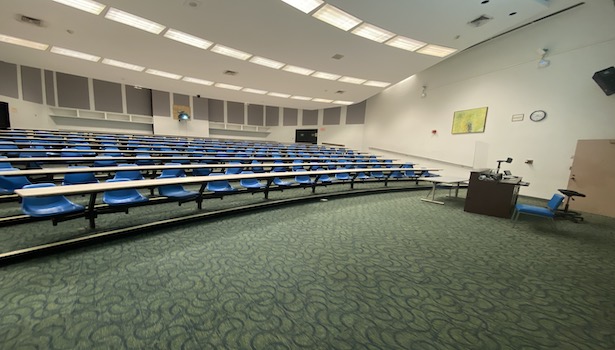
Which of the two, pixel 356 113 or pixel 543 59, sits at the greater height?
pixel 543 59

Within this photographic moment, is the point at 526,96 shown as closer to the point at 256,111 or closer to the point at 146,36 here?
the point at 146,36

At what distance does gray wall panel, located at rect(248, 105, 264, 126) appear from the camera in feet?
56.6

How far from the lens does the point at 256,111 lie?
1752 centimetres

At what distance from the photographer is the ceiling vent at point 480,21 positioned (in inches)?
200

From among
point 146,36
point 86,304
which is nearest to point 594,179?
point 86,304

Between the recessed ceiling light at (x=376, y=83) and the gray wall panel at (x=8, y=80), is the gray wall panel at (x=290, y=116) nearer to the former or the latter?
the recessed ceiling light at (x=376, y=83)

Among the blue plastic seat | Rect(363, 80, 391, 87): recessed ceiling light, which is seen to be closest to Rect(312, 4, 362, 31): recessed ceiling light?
Rect(363, 80, 391, 87): recessed ceiling light

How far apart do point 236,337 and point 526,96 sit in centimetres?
915

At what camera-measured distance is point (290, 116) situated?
17375 millimetres

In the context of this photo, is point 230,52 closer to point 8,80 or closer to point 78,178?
point 78,178

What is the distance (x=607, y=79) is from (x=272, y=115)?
53.5ft

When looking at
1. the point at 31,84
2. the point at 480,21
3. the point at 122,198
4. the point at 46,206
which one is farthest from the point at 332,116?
the point at 31,84

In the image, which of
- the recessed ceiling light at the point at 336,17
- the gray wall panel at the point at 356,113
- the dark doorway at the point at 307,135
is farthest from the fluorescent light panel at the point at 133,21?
the dark doorway at the point at 307,135

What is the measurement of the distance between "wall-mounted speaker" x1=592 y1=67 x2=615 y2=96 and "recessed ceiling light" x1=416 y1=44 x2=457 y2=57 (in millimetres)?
3138
